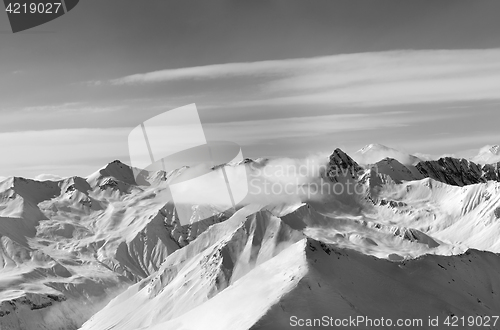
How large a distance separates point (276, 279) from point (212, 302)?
75.6ft

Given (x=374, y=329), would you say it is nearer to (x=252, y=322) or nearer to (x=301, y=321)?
(x=301, y=321)

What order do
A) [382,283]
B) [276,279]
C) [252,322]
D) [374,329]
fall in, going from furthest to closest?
[382,283]
[276,279]
[374,329]
[252,322]

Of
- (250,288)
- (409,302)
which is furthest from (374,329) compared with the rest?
(250,288)

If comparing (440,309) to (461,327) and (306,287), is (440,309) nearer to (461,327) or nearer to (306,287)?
(461,327)

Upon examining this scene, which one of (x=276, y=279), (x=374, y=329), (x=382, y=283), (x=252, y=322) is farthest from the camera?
(x=382, y=283)

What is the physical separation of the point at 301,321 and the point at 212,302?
42652mm

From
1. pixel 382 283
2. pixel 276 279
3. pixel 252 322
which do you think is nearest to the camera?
pixel 252 322

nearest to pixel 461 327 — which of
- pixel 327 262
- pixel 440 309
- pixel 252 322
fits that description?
pixel 440 309

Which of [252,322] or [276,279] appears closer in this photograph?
[252,322]

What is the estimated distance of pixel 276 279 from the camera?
183750mm

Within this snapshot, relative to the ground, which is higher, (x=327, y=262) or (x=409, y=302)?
(x=327, y=262)

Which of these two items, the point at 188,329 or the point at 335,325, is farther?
the point at 188,329

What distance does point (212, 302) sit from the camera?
189m

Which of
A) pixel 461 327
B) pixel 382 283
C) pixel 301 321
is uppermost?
pixel 301 321
